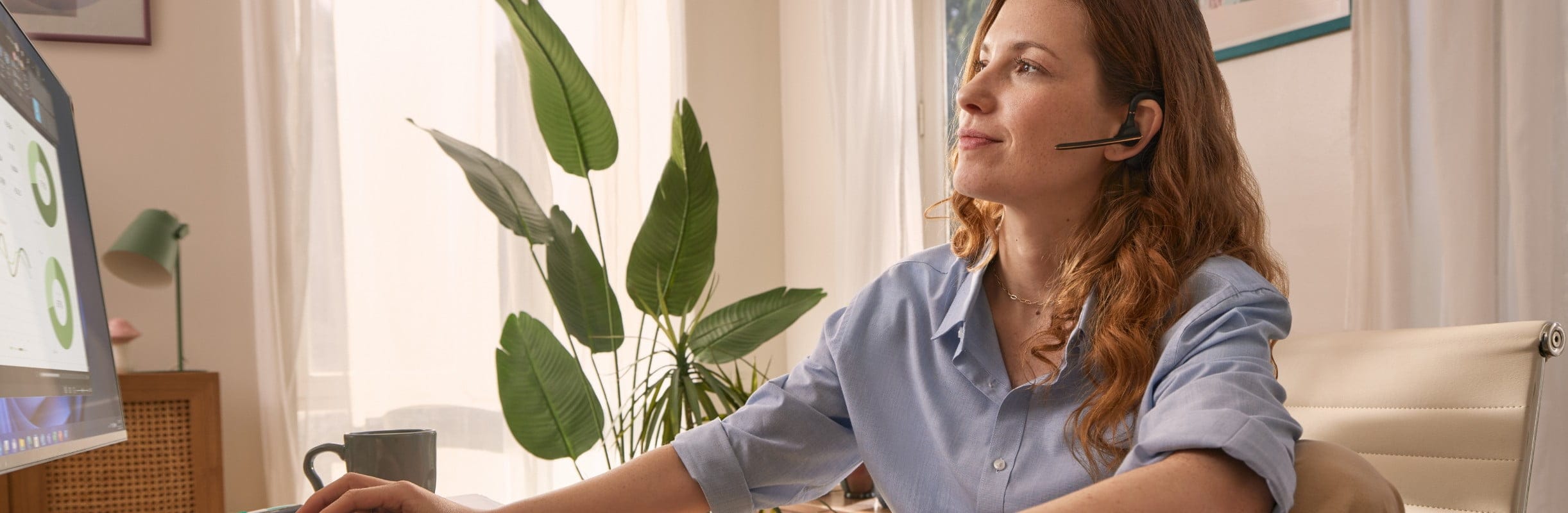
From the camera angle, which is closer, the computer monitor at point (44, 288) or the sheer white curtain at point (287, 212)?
the computer monitor at point (44, 288)

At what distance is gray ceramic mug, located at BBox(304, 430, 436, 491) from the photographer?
37.4 inches

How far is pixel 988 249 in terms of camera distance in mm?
1229

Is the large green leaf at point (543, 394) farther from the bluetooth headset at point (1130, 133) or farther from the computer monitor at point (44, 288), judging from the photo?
the bluetooth headset at point (1130, 133)

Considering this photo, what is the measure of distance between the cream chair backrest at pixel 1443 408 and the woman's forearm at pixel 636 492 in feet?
2.15

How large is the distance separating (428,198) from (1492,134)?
8.79ft

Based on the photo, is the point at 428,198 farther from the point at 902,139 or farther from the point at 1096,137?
the point at 1096,137

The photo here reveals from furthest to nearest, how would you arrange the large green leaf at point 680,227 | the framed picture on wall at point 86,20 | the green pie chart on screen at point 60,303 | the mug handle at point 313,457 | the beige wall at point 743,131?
the beige wall at point 743,131, the framed picture on wall at point 86,20, the large green leaf at point 680,227, the mug handle at point 313,457, the green pie chart on screen at point 60,303

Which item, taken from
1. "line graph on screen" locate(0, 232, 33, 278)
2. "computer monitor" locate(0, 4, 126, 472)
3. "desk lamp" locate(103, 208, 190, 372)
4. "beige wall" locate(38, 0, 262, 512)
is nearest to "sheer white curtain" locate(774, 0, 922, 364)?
"beige wall" locate(38, 0, 262, 512)

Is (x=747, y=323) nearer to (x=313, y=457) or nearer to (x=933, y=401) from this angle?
(x=933, y=401)

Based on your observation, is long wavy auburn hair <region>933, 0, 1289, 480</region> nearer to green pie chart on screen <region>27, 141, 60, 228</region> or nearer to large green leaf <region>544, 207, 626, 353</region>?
green pie chart on screen <region>27, 141, 60, 228</region>

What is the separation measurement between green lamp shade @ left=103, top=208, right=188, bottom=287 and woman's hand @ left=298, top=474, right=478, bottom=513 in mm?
2052

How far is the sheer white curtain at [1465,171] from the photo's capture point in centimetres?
165

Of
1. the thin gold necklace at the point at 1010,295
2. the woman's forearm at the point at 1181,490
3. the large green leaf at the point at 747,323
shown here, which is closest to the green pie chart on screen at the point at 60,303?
the woman's forearm at the point at 1181,490

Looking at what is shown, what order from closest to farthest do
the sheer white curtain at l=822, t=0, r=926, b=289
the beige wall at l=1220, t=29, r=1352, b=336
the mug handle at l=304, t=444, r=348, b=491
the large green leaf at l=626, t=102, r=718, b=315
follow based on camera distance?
the mug handle at l=304, t=444, r=348, b=491 < the beige wall at l=1220, t=29, r=1352, b=336 < the large green leaf at l=626, t=102, r=718, b=315 < the sheer white curtain at l=822, t=0, r=926, b=289
